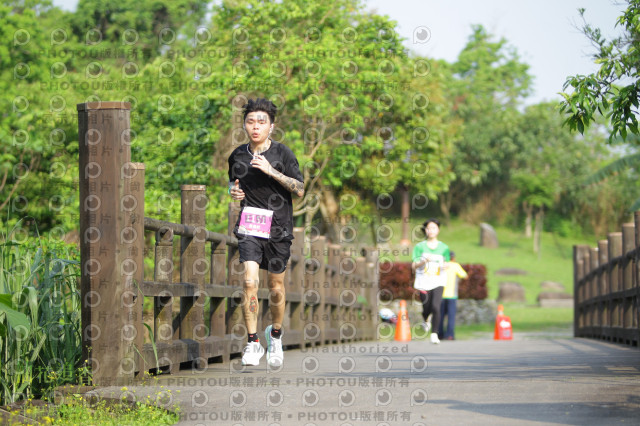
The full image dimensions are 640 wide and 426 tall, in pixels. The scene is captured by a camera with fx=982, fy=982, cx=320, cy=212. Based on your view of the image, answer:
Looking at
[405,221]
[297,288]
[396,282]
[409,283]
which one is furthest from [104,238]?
[405,221]

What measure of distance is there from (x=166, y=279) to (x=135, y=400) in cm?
189

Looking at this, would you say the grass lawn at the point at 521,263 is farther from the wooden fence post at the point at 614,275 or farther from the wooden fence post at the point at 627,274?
the wooden fence post at the point at 627,274

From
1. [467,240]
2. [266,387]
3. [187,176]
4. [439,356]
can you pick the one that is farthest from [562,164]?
[266,387]

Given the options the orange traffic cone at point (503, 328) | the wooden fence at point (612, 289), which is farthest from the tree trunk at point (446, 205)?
the orange traffic cone at point (503, 328)

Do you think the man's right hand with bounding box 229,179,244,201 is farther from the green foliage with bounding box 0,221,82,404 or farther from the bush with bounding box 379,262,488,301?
the bush with bounding box 379,262,488,301

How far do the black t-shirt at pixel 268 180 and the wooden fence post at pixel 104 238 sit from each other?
1.62 m

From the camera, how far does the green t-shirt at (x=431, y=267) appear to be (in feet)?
45.8

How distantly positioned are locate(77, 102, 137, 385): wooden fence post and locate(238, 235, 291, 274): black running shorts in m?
1.66

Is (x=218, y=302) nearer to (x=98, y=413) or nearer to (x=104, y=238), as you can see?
(x=104, y=238)

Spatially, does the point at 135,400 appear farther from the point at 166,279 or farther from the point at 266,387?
the point at 166,279

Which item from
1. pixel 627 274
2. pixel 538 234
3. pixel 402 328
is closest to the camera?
pixel 627 274

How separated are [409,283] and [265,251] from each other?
2346cm

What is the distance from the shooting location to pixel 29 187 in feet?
74.5

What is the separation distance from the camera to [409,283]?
30.4 meters
